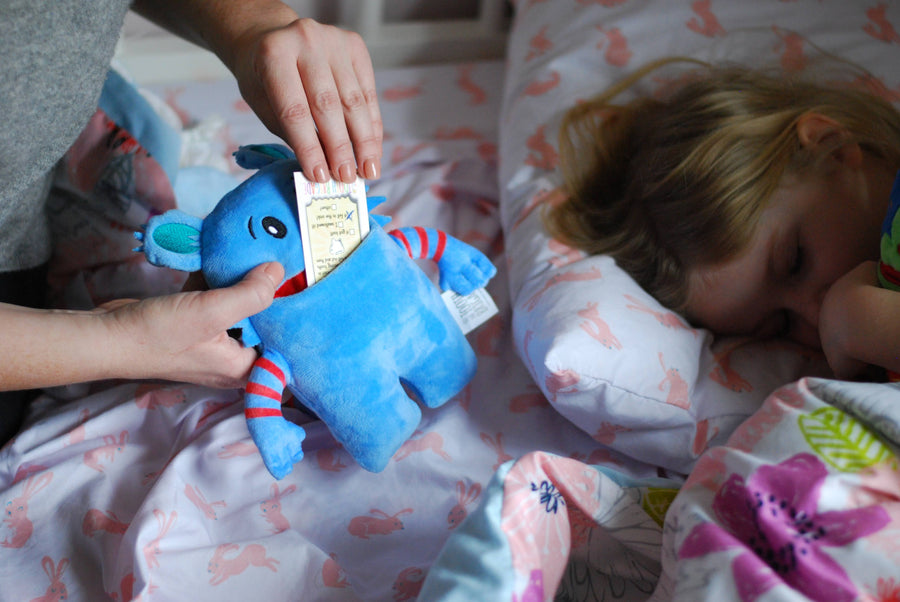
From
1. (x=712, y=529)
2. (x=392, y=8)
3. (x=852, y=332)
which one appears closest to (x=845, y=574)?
(x=712, y=529)

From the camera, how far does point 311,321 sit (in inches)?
29.9

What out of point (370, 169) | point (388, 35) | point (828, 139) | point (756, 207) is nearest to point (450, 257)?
point (370, 169)

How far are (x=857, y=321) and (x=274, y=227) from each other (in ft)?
2.13

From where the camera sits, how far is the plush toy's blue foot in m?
0.75

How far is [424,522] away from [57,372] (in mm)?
440

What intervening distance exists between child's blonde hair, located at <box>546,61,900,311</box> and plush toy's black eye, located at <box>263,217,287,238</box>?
0.45 meters

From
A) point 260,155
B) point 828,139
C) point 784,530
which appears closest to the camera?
point 784,530

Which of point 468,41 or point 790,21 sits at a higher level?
point 790,21

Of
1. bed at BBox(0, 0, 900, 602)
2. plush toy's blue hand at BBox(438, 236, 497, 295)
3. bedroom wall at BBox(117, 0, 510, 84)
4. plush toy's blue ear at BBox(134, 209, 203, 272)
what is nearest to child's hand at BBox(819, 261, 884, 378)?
bed at BBox(0, 0, 900, 602)

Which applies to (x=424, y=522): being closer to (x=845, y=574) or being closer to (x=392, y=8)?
(x=845, y=574)

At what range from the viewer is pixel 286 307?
757mm

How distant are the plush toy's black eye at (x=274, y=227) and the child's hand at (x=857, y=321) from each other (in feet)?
2.09

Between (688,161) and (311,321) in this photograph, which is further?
(688,161)

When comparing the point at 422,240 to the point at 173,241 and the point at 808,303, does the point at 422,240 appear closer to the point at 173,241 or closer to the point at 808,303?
the point at 173,241
